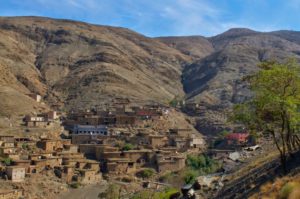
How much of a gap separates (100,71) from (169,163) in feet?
176

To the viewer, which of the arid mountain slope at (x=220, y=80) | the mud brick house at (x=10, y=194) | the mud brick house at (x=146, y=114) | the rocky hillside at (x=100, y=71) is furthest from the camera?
the rocky hillside at (x=100, y=71)

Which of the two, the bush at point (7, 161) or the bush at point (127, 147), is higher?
the bush at point (127, 147)

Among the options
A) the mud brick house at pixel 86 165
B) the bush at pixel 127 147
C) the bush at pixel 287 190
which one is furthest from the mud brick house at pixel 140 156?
the bush at pixel 287 190

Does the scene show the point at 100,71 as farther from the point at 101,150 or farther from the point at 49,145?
the point at 49,145

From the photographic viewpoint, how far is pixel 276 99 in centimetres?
1205

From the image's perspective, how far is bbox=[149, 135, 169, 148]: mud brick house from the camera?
165 feet

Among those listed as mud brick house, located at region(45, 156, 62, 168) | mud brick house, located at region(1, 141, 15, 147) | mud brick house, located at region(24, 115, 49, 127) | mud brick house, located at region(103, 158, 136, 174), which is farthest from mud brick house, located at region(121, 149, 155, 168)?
mud brick house, located at region(24, 115, 49, 127)

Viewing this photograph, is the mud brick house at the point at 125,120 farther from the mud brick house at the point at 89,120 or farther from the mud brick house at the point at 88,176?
the mud brick house at the point at 88,176

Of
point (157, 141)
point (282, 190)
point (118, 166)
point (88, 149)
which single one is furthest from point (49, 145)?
point (282, 190)

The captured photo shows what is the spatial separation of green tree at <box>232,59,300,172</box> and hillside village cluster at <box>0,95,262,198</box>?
2657cm

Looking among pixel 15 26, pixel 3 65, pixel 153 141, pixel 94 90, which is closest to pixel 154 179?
pixel 153 141

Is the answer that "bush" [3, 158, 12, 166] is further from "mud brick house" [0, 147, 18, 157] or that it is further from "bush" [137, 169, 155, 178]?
"bush" [137, 169, 155, 178]

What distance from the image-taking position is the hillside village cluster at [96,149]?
41344mm

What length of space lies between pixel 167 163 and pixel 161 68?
86.0 metres
